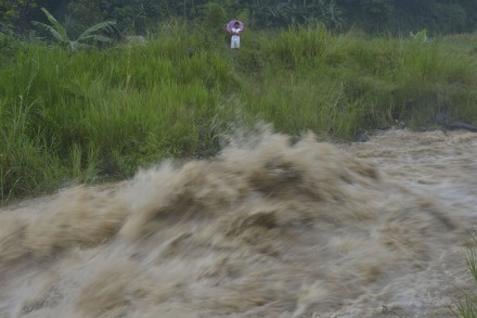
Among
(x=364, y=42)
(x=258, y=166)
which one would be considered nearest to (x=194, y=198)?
(x=258, y=166)

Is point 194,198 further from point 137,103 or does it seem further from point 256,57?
point 256,57

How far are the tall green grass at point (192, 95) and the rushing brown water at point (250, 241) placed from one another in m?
0.42

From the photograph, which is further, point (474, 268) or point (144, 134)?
point (144, 134)

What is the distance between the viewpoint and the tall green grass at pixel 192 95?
426 centimetres

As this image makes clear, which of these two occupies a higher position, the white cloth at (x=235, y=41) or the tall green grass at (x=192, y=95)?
the white cloth at (x=235, y=41)

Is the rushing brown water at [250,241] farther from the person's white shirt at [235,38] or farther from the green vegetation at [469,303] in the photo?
the person's white shirt at [235,38]

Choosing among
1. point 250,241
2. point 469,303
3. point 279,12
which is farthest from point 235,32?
point 279,12

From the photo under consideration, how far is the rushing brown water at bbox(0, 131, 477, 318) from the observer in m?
2.73

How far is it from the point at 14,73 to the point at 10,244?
82.9 inches

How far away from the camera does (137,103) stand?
4738mm

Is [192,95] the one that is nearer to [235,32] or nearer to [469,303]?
[235,32]

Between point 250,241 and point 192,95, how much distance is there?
2.12 metres

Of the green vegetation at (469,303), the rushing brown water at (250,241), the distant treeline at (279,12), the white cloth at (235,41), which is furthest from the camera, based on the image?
the distant treeline at (279,12)

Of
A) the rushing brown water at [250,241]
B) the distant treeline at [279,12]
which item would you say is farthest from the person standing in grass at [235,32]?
the distant treeline at [279,12]
